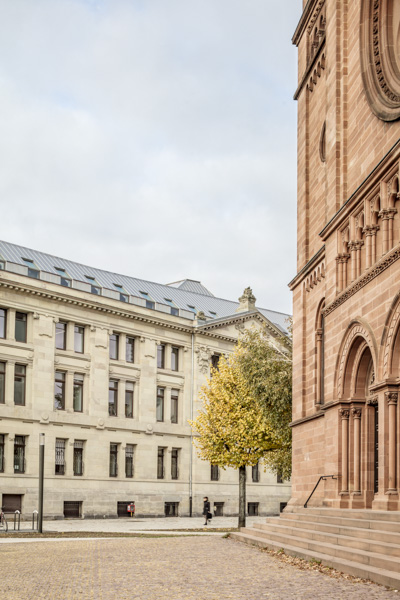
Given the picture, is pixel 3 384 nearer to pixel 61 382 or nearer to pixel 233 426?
pixel 61 382

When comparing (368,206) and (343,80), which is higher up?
(343,80)

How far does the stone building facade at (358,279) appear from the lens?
59.7 ft

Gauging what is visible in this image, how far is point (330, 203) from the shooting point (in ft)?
76.7

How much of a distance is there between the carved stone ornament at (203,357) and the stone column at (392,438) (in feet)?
157

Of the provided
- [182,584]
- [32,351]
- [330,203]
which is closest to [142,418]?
[32,351]

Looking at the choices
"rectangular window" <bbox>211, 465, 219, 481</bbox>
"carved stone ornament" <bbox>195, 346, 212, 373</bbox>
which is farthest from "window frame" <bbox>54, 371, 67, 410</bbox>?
"rectangular window" <bbox>211, 465, 219, 481</bbox>

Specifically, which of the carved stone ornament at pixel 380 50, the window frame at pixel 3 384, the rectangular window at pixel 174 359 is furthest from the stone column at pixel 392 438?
the rectangular window at pixel 174 359

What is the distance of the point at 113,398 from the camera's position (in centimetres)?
5894

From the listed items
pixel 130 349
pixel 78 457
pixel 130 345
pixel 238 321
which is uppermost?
pixel 238 321

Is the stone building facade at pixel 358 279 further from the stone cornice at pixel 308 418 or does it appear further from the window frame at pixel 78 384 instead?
the window frame at pixel 78 384

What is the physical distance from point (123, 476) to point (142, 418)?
438cm

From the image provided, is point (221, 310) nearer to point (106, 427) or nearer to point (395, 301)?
point (106, 427)

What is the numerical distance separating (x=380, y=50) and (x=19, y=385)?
36.4m

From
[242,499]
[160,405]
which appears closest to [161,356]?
[160,405]
